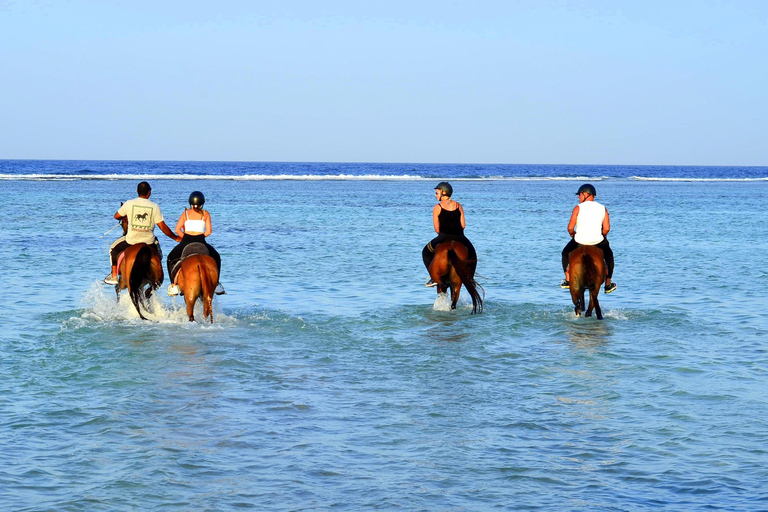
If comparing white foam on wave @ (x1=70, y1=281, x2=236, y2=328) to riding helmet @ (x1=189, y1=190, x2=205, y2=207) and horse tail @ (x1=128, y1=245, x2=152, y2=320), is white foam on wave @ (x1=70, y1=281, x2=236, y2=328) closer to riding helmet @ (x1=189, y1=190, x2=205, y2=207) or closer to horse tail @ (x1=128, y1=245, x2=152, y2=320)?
horse tail @ (x1=128, y1=245, x2=152, y2=320)

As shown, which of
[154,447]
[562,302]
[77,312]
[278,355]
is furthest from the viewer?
[562,302]

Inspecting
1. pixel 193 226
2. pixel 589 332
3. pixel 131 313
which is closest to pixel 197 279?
pixel 193 226

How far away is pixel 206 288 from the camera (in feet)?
37.2

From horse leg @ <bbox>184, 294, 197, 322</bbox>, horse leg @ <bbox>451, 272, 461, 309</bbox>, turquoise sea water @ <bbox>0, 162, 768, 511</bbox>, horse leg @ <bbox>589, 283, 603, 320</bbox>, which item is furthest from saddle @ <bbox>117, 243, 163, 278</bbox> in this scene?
horse leg @ <bbox>589, 283, 603, 320</bbox>

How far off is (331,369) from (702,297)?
25.7ft

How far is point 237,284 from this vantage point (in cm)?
1602

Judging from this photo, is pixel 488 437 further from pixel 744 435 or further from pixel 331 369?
pixel 331 369

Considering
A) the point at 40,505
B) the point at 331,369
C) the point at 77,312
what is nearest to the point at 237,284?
the point at 77,312

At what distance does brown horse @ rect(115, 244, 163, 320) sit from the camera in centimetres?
1173

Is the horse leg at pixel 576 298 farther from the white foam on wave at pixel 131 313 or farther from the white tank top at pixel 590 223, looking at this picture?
the white foam on wave at pixel 131 313

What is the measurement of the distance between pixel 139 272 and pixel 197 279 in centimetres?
106

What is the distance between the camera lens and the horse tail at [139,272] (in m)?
11.7

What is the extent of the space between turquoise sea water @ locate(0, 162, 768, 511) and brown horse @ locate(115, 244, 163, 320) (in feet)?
1.32

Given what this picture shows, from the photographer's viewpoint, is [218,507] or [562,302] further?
[562,302]
